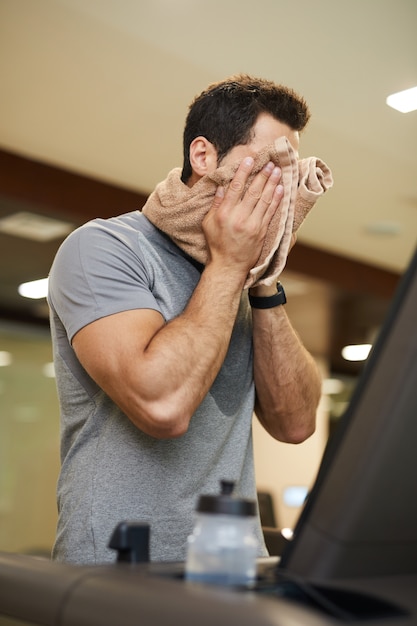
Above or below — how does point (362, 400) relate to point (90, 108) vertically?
below

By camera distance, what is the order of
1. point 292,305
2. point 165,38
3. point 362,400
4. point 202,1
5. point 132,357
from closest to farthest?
point 362,400, point 132,357, point 202,1, point 165,38, point 292,305

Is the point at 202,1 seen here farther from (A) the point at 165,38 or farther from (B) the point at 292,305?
(B) the point at 292,305

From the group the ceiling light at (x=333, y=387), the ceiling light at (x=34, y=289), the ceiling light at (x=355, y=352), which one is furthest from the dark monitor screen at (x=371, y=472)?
the ceiling light at (x=333, y=387)

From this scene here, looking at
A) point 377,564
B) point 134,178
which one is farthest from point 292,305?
point 377,564

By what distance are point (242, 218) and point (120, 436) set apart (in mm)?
335

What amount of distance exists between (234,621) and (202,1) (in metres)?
2.36

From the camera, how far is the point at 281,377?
119 cm

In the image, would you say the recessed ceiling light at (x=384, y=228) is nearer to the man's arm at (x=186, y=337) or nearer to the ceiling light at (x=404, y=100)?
the ceiling light at (x=404, y=100)

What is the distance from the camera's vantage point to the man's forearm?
118cm

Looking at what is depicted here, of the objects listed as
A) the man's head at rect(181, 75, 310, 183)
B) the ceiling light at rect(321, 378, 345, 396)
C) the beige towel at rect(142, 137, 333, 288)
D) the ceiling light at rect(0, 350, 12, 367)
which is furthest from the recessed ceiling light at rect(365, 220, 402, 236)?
the ceiling light at rect(321, 378, 345, 396)

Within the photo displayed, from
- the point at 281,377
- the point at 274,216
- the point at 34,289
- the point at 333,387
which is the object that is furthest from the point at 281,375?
the point at 333,387

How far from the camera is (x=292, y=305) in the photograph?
19.2 ft

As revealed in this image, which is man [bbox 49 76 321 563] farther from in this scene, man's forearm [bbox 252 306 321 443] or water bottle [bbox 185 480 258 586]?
water bottle [bbox 185 480 258 586]

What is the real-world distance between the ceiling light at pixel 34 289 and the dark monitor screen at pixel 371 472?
475 centimetres
